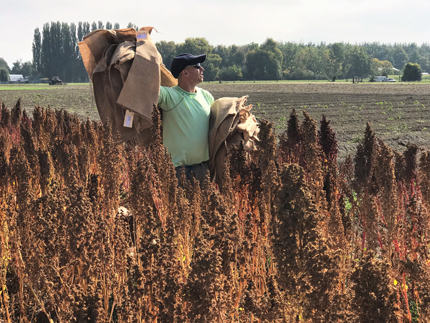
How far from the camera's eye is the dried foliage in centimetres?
146

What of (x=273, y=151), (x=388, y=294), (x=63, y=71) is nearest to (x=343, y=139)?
(x=273, y=151)

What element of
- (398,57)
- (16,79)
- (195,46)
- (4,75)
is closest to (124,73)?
(195,46)

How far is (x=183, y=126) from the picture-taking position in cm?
507

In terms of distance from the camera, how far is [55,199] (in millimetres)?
2248

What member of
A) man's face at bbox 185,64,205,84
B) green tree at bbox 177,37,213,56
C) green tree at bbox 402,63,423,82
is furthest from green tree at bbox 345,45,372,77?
man's face at bbox 185,64,205,84

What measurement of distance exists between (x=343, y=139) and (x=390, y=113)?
7847 mm

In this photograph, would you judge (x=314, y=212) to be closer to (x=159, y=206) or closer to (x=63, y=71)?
(x=159, y=206)

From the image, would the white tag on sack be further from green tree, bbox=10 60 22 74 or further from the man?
green tree, bbox=10 60 22 74

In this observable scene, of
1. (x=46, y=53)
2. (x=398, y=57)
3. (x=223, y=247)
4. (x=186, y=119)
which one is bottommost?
(x=223, y=247)

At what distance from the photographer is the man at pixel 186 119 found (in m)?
5.05

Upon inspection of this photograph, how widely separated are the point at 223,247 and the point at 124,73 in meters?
3.18

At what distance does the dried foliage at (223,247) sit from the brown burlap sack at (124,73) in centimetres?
89

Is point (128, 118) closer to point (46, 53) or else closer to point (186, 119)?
point (186, 119)

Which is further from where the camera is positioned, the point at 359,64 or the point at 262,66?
the point at 359,64
